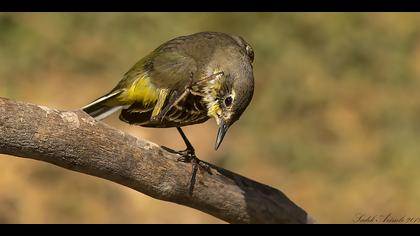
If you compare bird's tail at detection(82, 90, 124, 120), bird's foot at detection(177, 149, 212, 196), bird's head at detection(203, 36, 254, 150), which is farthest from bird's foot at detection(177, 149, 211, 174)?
bird's tail at detection(82, 90, 124, 120)

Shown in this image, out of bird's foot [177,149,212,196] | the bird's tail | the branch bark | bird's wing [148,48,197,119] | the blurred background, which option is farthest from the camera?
the blurred background

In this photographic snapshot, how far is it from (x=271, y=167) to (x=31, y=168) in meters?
1.99

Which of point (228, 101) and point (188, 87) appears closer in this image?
point (228, 101)

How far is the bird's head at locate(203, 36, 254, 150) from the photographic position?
4104mm

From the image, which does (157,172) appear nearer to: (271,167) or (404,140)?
(271,167)

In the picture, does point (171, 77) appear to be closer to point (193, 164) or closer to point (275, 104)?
point (193, 164)

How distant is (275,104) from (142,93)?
117 inches

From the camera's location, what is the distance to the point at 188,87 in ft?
14.2

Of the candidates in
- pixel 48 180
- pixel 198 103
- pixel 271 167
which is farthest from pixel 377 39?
pixel 198 103

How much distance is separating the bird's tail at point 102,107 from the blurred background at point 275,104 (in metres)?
1.73

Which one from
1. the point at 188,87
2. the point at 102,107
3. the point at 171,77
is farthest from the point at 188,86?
the point at 102,107

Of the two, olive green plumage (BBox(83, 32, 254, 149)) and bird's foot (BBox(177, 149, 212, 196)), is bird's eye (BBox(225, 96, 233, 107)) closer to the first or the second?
olive green plumage (BBox(83, 32, 254, 149))

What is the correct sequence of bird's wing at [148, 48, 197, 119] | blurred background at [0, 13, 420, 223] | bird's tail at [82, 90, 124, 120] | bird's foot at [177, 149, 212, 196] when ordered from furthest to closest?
blurred background at [0, 13, 420, 223] → bird's tail at [82, 90, 124, 120] → bird's wing at [148, 48, 197, 119] → bird's foot at [177, 149, 212, 196]

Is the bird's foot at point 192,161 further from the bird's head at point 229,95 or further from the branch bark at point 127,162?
the bird's head at point 229,95
